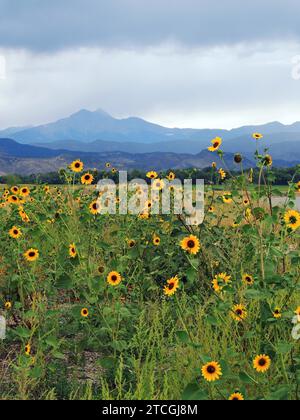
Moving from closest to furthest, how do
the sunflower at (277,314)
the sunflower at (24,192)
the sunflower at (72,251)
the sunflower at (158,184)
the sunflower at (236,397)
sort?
the sunflower at (236,397) < the sunflower at (277,314) < the sunflower at (72,251) < the sunflower at (158,184) < the sunflower at (24,192)

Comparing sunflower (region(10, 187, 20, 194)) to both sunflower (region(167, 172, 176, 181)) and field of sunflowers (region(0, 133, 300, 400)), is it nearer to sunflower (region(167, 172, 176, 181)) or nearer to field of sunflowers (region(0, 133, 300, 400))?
field of sunflowers (region(0, 133, 300, 400))

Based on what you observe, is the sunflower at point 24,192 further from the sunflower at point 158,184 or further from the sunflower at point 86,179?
the sunflower at point 158,184

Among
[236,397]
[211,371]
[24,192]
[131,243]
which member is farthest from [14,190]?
[236,397]

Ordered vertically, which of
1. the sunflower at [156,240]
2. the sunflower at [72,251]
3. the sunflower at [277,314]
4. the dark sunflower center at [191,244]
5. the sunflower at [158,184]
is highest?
the sunflower at [158,184]

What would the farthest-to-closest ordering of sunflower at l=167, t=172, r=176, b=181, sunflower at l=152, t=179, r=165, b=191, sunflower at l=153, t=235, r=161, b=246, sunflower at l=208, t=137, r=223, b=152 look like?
1. sunflower at l=167, t=172, r=176, b=181
2. sunflower at l=153, t=235, r=161, b=246
3. sunflower at l=152, t=179, r=165, b=191
4. sunflower at l=208, t=137, r=223, b=152

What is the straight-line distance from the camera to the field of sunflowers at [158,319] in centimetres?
315

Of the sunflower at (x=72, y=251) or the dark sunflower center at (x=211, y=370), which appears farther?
the sunflower at (x=72, y=251)

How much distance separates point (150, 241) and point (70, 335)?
60.9 inches

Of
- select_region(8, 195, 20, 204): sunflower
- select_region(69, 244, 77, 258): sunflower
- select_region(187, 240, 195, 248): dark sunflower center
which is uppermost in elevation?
select_region(8, 195, 20, 204): sunflower

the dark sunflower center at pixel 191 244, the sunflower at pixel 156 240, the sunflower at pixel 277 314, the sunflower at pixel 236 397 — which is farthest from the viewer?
the sunflower at pixel 156 240

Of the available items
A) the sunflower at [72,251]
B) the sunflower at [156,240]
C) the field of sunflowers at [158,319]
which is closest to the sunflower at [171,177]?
the field of sunflowers at [158,319]

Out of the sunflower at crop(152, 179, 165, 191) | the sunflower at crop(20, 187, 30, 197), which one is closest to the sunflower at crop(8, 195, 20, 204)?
the sunflower at crop(20, 187, 30, 197)

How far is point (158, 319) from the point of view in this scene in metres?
4.04

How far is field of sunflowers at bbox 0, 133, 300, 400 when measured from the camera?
124 inches
